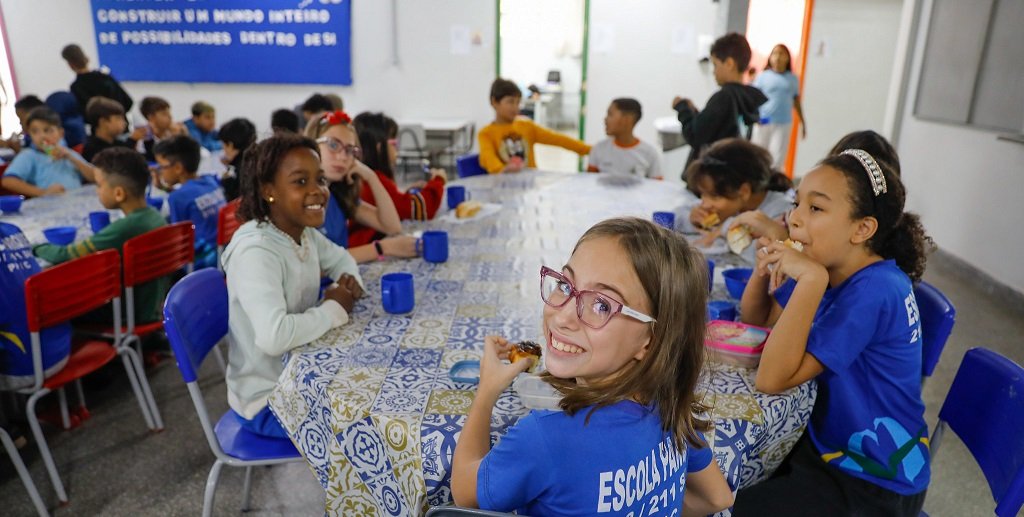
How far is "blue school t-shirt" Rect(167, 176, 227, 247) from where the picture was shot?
124 inches

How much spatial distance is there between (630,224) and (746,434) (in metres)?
0.54

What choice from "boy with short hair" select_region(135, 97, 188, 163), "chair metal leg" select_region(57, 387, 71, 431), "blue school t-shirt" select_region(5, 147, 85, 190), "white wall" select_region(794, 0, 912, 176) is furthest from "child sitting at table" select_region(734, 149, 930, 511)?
"white wall" select_region(794, 0, 912, 176)

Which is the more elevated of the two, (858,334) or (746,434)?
(858,334)

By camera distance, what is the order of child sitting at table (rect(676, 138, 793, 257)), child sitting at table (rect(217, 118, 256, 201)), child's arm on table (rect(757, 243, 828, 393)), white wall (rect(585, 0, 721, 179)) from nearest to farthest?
1. child's arm on table (rect(757, 243, 828, 393))
2. child sitting at table (rect(676, 138, 793, 257))
3. child sitting at table (rect(217, 118, 256, 201))
4. white wall (rect(585, 0, 721, 179))

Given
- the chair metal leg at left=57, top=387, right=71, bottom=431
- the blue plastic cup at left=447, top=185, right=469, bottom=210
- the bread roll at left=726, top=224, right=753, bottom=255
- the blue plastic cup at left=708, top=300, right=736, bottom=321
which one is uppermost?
the bread roll at left=726, top=224, right=753, bottom=255

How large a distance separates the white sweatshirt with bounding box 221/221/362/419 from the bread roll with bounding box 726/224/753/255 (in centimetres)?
118

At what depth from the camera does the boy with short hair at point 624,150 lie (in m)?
3.98

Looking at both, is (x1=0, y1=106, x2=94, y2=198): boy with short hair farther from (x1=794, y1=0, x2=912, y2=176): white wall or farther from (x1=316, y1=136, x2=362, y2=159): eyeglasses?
(x1=794, y1=0, x2=912, y2=176): white wall

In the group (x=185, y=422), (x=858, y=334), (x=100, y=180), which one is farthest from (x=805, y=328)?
(x=100, y=180)

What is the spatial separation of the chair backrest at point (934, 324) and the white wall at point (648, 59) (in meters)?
5.61

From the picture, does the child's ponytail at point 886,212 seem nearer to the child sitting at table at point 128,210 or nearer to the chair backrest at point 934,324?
the chair backrest at point 934,324

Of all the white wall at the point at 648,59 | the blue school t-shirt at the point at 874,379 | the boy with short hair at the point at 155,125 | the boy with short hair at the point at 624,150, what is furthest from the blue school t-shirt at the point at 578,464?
the white wall at the point at 648,59

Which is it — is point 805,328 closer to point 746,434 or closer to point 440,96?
point 746,434

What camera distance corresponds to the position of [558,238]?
257 centimetres
